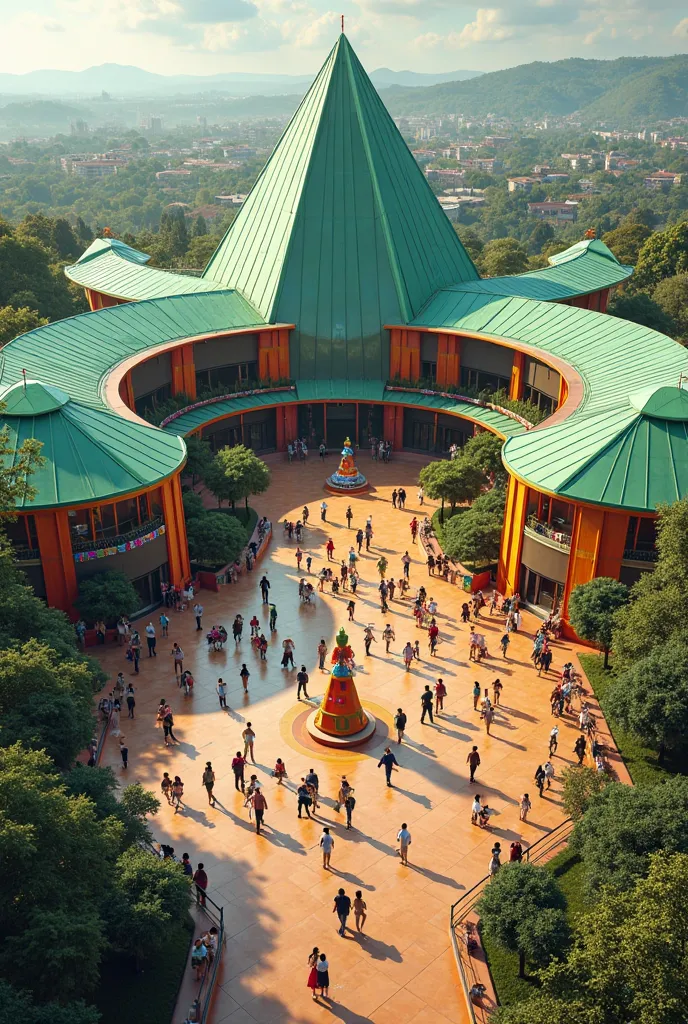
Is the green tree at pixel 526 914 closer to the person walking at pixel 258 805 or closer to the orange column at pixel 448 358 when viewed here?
the person walking at pixel 258 805

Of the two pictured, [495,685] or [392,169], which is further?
[392,169]

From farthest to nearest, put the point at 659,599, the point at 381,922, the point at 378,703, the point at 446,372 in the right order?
the point at 446,372 → the point at 378,703 → the point at 659,599 → the point at 381,922

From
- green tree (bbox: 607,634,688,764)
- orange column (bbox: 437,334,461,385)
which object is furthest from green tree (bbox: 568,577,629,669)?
orange column (bbox: 437,334,461,385)

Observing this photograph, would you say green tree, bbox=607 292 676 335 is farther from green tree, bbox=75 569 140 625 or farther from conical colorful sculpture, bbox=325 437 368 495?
green tree, bbox=75 569 140 625

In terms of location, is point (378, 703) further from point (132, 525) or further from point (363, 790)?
point (132, 525)

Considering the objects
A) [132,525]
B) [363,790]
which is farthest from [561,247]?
[363,790]

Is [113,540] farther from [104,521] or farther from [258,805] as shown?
[258,805]

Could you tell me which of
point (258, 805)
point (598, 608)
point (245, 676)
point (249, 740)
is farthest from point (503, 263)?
point (258, 805)
